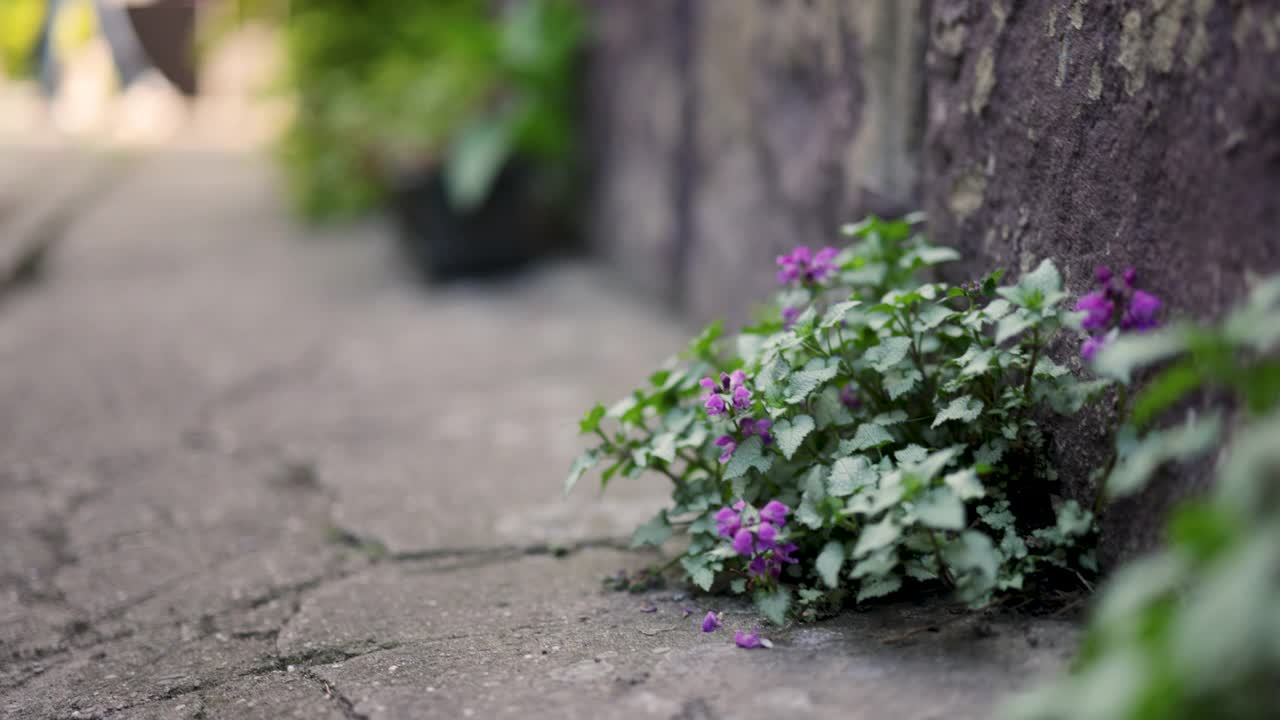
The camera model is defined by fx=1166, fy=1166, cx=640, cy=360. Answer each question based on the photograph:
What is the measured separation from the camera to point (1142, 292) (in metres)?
1.38

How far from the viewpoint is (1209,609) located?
812 millimetres

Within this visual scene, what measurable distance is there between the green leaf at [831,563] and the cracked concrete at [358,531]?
12 cm

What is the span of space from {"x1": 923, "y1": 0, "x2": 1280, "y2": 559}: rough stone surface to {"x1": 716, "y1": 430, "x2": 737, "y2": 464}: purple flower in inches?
17.5

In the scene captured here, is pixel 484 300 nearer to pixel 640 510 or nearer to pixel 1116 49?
pixel 640 510

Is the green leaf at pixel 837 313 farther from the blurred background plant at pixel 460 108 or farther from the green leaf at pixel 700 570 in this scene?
the blurred background plant at pixel 460 108

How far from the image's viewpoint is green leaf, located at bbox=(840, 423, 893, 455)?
5.10 ft

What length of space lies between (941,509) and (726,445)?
41 cm

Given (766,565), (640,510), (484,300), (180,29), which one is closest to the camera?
(766,565)

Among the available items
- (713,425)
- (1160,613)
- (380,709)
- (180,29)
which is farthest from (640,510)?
(180,29)

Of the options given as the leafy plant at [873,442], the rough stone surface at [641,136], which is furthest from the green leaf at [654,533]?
the rough stone surface at [641,136]

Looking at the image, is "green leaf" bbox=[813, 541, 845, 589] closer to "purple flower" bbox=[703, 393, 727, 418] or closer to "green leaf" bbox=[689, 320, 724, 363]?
"purple flower" bbox=[703, 393, 727, 418]

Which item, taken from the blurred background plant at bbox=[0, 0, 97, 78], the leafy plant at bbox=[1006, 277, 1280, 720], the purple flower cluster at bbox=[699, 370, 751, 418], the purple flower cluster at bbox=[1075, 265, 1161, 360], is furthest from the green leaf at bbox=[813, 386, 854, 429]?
the blurred background plant at bbox=[0, 0, 97, 78]

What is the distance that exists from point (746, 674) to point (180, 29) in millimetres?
5873

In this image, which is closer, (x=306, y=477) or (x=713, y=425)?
(x=713, y=425)
